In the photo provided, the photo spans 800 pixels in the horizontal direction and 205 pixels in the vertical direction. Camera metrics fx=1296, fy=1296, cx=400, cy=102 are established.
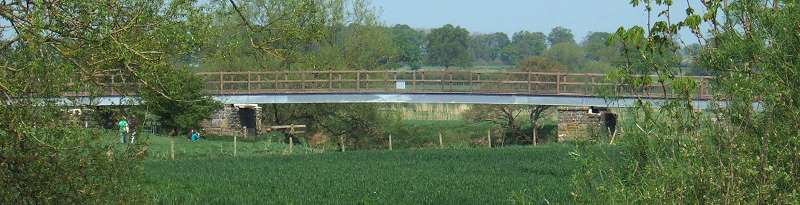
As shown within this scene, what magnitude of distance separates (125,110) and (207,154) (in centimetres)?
2513

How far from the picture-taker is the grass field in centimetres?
2005

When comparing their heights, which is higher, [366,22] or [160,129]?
[366,22]

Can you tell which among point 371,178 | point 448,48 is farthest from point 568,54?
point 371,178

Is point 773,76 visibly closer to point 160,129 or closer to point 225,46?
point 225,46

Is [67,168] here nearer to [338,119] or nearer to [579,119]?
[579,119]

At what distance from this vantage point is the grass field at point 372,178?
789 inches

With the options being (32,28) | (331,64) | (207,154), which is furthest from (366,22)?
(32,28)

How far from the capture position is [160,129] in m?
44.7

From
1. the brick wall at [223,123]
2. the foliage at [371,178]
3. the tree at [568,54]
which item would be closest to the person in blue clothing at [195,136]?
the brick wall at [223,123]

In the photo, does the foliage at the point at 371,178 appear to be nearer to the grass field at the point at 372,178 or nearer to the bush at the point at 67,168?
the grass field at the point at 372,178

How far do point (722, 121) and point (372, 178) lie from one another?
15603 mm

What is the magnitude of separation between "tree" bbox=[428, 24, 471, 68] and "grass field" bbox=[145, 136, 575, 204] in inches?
4805

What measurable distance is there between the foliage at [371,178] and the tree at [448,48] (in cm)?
12358

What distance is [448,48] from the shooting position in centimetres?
15862
